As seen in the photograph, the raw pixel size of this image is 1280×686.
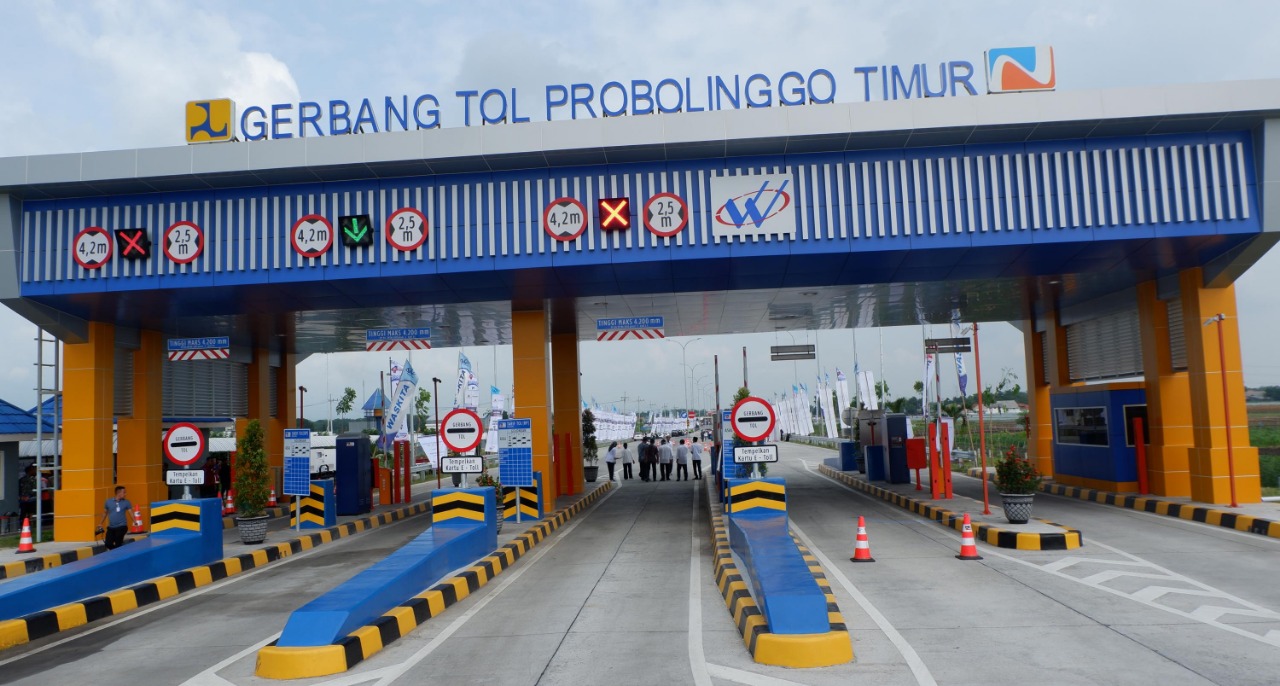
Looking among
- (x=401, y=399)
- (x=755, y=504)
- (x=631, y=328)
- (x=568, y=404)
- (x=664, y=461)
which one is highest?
(x=631, y=328)

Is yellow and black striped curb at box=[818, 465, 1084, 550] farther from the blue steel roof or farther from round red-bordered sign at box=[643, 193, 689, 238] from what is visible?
the blue steel roof

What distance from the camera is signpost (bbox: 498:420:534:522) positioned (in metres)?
17.9

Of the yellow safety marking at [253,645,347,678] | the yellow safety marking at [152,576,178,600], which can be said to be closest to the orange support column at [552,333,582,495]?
the yellow safety marking at [152,576,178,600]

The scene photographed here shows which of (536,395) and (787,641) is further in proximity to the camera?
(536,395)

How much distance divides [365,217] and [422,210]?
103cm

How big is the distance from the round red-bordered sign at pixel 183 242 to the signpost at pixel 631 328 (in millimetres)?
7596

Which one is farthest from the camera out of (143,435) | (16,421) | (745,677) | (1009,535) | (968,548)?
(16,421)

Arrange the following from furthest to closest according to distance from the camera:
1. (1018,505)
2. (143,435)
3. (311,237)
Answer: (143,435), (311,237), (1018,505)

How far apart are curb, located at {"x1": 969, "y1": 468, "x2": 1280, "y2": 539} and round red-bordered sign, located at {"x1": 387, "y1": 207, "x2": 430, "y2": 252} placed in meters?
14.4

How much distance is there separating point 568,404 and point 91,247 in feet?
41.9

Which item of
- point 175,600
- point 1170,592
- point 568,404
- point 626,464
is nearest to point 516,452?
point 175,600

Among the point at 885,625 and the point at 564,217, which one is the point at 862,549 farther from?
the point at 564,217

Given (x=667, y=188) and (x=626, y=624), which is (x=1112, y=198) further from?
(x=626, y=624)

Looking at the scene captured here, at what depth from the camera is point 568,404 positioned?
25.9m
